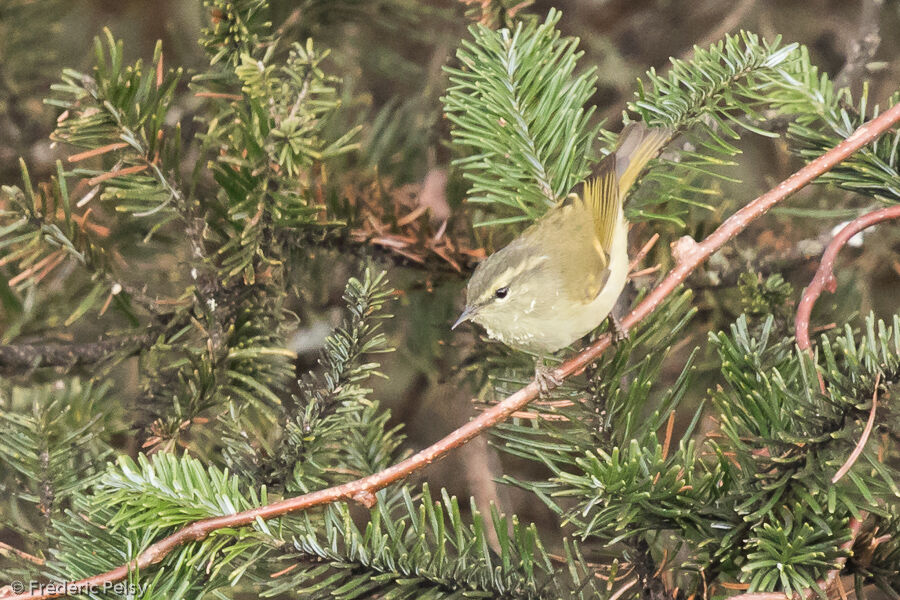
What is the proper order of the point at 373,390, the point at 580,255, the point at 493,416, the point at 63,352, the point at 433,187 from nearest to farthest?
the point at 493,416 → the point at 373,390 → the point at 63,352 → the point at 580,255 → the point at 433,187

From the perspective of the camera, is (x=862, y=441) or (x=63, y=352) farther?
(x=63, y=352)

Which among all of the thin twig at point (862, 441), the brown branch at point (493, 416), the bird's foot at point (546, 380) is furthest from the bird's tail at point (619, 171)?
the thin twig at point (862, 441)

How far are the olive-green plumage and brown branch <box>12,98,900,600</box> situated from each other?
4.6 inches

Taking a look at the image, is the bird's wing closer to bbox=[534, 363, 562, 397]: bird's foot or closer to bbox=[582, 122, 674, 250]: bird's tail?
bbox=[582, 122, 674, 250]: bird's tail

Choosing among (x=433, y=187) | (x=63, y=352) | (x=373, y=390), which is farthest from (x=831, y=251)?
(x=63, y=352)

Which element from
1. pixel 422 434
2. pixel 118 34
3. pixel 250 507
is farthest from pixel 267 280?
pixel 118 34

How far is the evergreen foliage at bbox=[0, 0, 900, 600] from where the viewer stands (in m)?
0.62

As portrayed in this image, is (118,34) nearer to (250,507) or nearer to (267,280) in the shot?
(267,280)

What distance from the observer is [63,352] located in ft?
2.92

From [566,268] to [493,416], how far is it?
0.51 m

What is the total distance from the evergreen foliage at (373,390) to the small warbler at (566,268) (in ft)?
0.15

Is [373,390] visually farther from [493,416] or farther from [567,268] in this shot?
[567,268]

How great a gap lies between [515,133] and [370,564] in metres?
0.47

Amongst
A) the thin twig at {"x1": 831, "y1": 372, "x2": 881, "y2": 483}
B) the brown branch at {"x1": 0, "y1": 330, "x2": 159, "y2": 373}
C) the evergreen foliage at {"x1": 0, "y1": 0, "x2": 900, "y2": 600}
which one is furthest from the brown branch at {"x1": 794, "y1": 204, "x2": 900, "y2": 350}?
the brown branch at {"x1": 0, "y1": 330, "x2": 159, "y2": 373}
